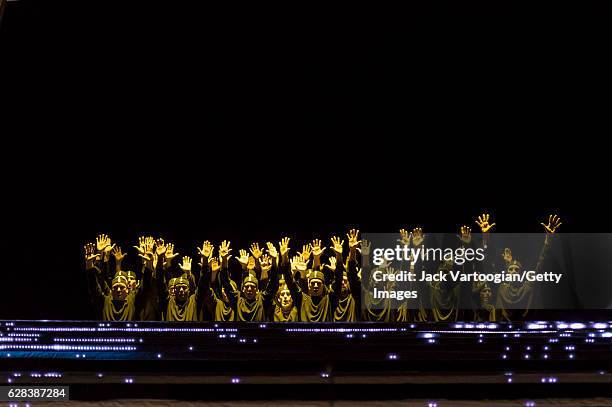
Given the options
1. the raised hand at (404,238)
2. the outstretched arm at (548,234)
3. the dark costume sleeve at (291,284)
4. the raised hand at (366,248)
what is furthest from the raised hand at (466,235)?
the dark costume sleeve at (291,284)

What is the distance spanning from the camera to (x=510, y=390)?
366 centimetres

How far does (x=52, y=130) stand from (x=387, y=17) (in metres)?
2.98

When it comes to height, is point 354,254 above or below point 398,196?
below

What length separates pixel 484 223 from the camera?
539cm

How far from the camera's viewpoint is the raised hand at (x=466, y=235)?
5309 millimetres

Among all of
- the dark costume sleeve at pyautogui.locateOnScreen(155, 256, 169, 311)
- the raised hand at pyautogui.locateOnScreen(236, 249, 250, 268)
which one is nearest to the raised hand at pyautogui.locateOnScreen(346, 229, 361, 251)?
the raised hand at pyautogui.locateOnScreen(236, 249, 250, 268)

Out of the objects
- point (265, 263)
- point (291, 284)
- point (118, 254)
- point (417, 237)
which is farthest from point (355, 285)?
point (118, 254)

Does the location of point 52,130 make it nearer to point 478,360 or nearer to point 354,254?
point 354,254

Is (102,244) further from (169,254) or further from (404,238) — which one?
(404,238)

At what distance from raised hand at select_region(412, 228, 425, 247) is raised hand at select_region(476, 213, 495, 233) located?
50 centimetres

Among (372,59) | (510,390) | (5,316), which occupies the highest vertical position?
(372,59)

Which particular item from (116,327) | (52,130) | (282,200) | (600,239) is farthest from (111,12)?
(600,239)

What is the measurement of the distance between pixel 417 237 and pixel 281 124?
1.49m

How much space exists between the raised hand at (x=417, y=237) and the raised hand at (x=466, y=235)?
315 mm
